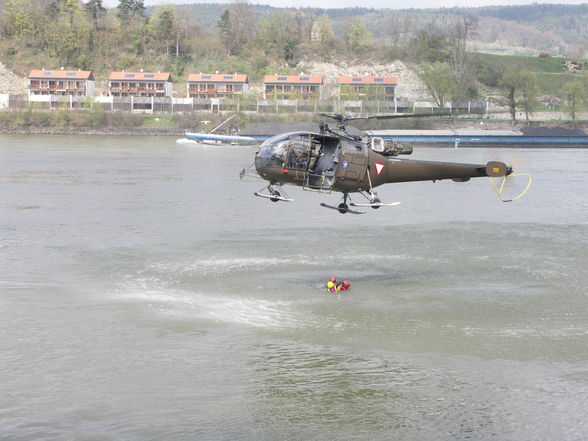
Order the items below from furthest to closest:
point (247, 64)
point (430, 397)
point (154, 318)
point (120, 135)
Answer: point (247, 64), point (120, 135), point (154, 318), point (430, 397)

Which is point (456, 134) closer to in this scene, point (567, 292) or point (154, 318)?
point (567, 292)

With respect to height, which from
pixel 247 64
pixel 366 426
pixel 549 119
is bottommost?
pixel 366 426

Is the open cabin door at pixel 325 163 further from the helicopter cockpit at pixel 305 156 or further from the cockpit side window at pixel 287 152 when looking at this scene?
the cockpit side window at pixel 287 152

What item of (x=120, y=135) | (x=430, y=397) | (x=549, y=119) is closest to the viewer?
(x=430, y=397)

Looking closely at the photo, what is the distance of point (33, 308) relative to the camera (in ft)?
68.3

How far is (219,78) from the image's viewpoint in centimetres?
12194

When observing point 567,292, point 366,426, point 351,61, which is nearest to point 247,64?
point 351,61

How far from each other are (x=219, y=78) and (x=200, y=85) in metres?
3.26

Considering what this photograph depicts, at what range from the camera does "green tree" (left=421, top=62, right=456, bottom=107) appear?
378 feet

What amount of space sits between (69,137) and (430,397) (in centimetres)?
8824

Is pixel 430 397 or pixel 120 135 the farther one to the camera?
pixel 120 135

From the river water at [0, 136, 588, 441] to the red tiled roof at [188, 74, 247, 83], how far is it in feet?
278

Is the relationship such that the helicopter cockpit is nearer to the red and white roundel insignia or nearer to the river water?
the red and white roundel insignia

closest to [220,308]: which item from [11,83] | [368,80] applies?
[368,80]
